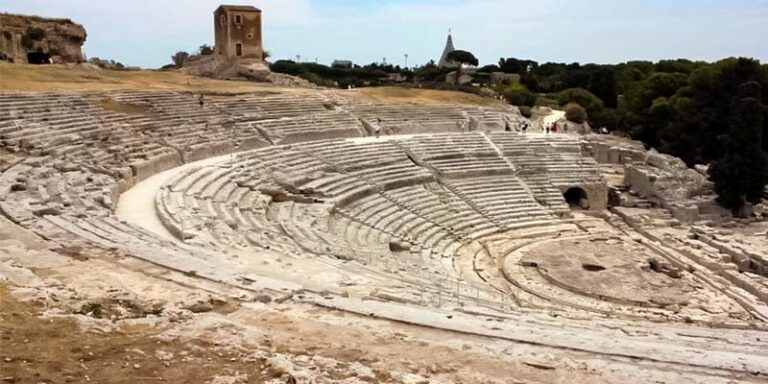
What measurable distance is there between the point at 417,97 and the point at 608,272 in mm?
19165

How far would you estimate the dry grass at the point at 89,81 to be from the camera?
74.4ft

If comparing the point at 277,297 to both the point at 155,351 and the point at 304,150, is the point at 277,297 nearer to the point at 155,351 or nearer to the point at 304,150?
the point at 155,351

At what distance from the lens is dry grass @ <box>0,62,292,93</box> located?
2267cm

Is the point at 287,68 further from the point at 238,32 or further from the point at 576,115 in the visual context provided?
the point at 576,115

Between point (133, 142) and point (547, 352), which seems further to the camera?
point (133, 142)

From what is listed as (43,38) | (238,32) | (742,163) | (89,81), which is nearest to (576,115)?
(742,163)

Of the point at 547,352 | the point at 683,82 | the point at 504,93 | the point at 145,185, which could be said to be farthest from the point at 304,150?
the point at 683,82

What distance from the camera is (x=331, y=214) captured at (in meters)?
16.9

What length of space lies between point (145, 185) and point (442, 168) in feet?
36.4

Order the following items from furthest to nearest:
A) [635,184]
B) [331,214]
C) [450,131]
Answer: [450,131], [635,184], [331,214]

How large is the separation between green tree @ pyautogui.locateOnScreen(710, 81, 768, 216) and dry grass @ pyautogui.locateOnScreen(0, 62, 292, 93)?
19.0m

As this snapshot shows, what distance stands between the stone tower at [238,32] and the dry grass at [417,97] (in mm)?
7425

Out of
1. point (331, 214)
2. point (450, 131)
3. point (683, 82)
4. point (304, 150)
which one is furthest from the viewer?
point (683, 82)

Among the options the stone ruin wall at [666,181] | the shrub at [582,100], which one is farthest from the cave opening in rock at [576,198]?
the shrub at [582,100]
